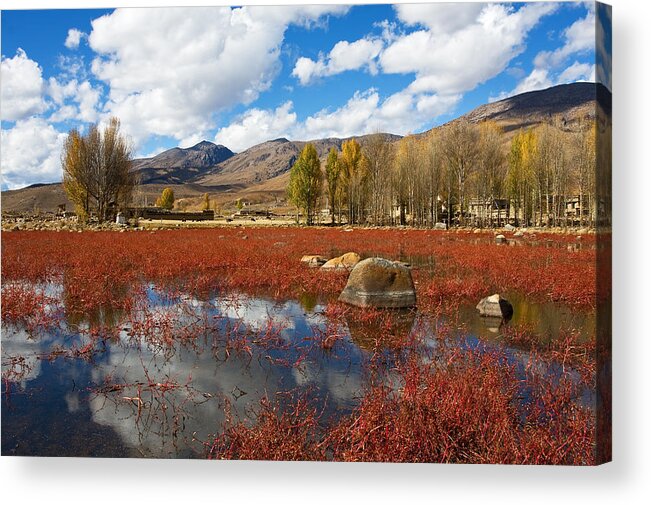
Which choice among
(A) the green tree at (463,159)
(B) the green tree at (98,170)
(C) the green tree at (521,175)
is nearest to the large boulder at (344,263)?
(B) the green tree at (98,170)

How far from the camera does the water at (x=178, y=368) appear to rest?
428 centimetres

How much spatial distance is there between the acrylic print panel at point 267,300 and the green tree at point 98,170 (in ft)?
0.11

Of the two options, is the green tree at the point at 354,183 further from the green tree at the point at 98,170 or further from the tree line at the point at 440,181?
the green tree at the point at 98,170

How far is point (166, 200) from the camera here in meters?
7.70

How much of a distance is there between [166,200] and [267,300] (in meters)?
3.09

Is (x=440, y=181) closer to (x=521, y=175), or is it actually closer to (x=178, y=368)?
(x=521, y=175)

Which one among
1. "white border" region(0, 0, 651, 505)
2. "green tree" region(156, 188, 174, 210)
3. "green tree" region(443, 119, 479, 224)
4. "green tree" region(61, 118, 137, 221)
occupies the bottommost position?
"white border" region(0, 0, 651, 505)

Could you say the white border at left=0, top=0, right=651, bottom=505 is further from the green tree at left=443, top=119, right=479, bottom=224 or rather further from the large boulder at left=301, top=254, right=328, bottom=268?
the green tree at left=443, top=119, right=479, bottom=224

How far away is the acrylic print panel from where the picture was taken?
13.5 feet

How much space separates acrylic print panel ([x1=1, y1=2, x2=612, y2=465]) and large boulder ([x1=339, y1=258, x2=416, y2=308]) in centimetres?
4

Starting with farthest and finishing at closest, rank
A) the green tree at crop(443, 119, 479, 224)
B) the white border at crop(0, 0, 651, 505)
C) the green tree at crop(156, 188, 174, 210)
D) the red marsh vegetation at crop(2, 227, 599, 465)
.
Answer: the green tree at crop(443, 119, 479, 224) → the green tree at crop(156, 188, 174, 210) → the white border at crop(0, 0, 651, 505) → the red marsh vegetation at crop(2, 227, 599, 465)

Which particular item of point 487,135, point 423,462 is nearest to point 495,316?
point 423,462

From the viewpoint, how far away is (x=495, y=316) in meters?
7.90

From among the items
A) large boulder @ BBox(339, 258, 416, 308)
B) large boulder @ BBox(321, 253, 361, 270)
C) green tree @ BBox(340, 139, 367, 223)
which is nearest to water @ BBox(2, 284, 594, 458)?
large boulder @ BBox(339, 258, 416, 308)
